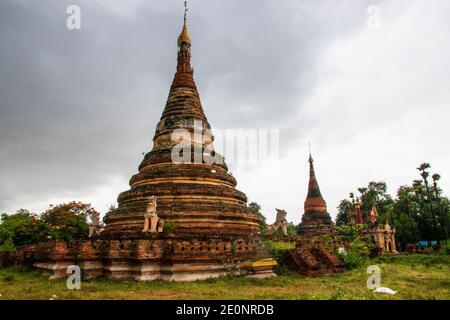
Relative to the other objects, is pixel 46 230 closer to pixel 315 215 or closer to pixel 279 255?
pixel 279 255

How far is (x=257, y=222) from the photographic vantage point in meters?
20.8

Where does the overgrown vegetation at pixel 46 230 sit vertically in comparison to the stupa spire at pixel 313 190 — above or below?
below

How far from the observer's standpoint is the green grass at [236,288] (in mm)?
10070

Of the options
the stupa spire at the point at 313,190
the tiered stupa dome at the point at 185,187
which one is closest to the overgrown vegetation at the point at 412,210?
the stupa spire at the point at 313,190

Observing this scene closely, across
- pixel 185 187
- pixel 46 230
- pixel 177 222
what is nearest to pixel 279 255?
pixel 177 222

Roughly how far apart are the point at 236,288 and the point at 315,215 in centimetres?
2672

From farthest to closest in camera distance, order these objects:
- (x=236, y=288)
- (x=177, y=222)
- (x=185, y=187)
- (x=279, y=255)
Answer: (x=185, y=187) < (x=177, y=222) < (x=279, y=255) < (x=236, y=288)

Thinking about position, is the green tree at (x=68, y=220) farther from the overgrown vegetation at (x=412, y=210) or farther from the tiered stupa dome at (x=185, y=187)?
the overgrown vegetation at (x=412, y=210)

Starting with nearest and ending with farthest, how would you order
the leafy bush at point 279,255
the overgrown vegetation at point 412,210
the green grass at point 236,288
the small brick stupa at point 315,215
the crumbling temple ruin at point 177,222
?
the green grass at point 236,288, the crumbling temple ruin at point 177,222, the leafy bush at point 279,255, the small brick stupa at point 315,215, the overgrown vegetation at point 412,210

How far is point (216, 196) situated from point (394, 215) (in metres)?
46.6

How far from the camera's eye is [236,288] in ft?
40.5

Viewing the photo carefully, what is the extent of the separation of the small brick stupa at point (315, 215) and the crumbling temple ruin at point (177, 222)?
17.3m
